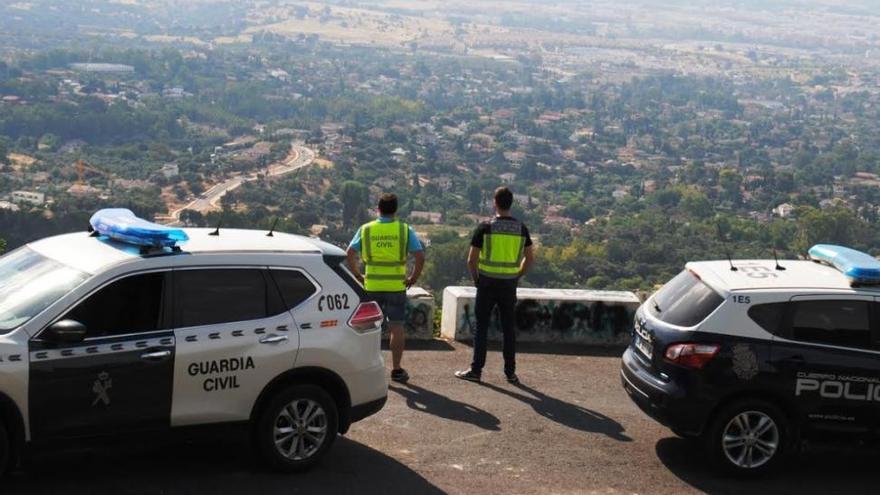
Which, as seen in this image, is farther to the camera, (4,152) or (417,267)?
(4,152)

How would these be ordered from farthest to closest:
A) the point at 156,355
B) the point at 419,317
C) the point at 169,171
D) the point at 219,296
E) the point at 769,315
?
the point at 169,171
the point at 419,317
the point at 769,315
the point at 219,296
the point at 156,355

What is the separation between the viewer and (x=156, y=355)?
6816mm

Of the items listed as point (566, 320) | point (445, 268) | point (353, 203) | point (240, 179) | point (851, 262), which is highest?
point (851, 262)

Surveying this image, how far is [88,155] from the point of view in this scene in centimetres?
6912

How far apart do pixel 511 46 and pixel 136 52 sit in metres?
60.9

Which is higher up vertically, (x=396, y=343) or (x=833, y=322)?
(x=833, y=322)

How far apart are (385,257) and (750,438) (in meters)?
3.05

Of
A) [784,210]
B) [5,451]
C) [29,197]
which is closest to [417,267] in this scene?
[5,451]

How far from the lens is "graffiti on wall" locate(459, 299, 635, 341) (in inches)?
456

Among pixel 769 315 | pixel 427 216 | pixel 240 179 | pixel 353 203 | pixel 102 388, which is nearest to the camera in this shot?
pixel 102 388

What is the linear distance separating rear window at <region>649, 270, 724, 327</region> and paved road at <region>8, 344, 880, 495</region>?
35.3 inches

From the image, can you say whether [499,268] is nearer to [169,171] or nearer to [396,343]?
[396,343]

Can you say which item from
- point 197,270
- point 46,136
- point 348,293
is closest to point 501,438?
point 348,293

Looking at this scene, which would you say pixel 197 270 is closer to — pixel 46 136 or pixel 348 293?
pixel 348 293
